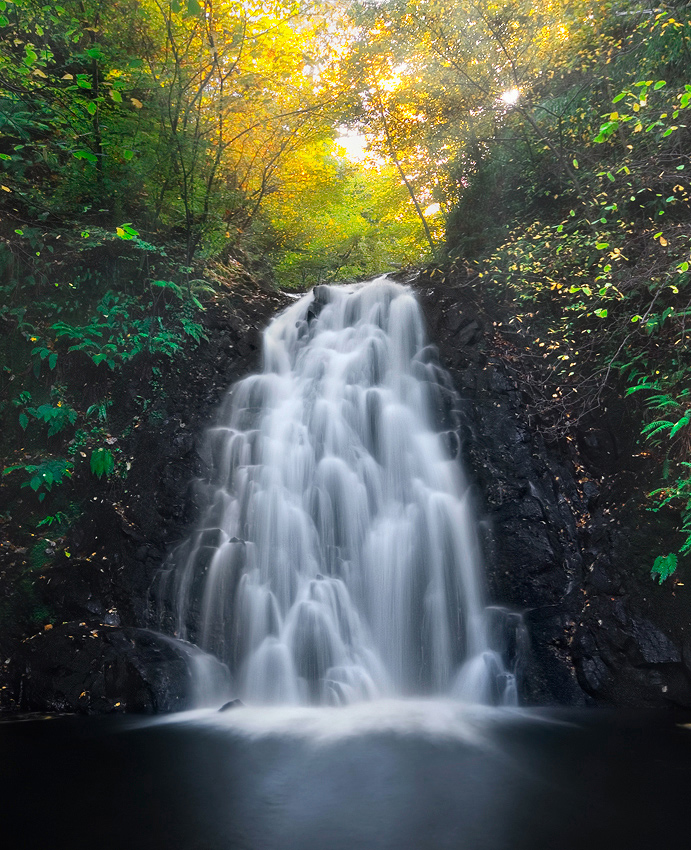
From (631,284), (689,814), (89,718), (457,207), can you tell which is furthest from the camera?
(457,207)

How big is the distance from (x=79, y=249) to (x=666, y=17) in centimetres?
808

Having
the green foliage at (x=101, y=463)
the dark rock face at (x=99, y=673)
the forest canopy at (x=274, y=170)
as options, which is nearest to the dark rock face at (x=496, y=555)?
the dark rock face at (x=99, y=673)

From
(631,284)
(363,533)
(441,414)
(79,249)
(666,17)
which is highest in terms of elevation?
(666,17)

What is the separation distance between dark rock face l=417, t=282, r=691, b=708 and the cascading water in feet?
1.30

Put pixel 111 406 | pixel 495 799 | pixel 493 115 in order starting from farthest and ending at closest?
1. pixel 493 115
2. pixel 111 406
3. pixel 495 799

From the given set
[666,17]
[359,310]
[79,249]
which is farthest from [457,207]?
[79,249]

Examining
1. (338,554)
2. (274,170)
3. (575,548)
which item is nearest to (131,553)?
(338,554)

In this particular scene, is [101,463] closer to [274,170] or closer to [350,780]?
[350,780]

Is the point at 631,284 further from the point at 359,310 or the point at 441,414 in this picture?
the point at 359,310

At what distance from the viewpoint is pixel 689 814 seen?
3363 millimetres

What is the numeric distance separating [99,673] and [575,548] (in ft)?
17.5

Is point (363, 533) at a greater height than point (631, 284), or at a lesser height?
lesser

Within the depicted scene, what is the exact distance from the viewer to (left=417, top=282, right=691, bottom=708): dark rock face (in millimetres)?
5398

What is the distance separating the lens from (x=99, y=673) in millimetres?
5320
